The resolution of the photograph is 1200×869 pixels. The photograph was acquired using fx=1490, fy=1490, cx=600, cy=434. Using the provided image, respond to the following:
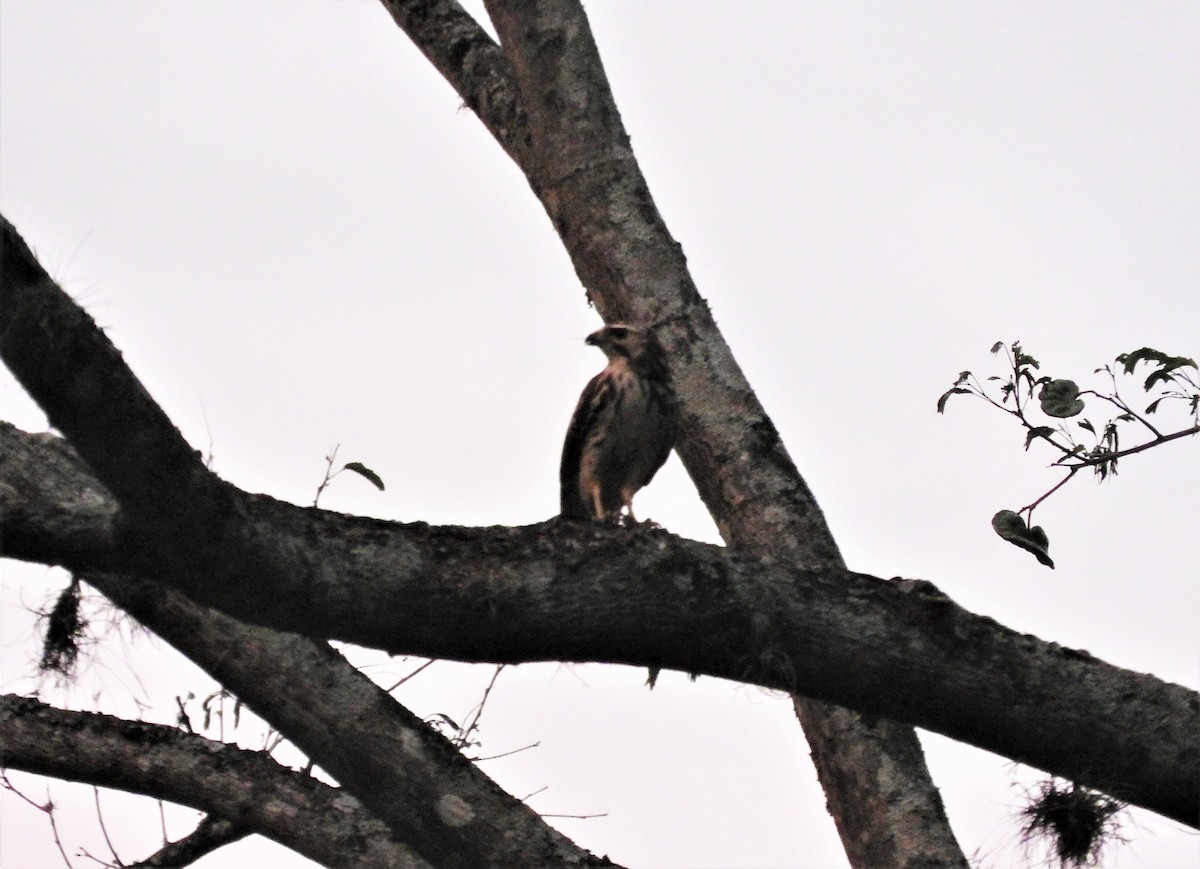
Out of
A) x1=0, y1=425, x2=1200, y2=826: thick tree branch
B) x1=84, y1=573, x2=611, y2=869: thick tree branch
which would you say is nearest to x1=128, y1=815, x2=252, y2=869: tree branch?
x1=84, y1=573, x2=611, y2=869: thick tree branch

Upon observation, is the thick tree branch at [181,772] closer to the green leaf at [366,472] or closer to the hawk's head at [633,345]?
the green leaf at [366,472]

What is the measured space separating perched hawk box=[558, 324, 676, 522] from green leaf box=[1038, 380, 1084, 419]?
2.34m

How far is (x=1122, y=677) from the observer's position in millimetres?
4816

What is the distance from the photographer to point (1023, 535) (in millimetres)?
5227

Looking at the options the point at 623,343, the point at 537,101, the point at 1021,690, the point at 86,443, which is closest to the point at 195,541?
the point at 86,443

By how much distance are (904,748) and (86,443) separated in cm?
392

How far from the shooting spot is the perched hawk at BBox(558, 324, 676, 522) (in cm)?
764

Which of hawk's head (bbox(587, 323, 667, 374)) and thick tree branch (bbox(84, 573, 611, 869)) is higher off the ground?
hawk's head (bbox(587, 323, 667, 374))

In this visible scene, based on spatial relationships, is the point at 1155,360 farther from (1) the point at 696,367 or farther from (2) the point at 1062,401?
(1) the point at 696,367

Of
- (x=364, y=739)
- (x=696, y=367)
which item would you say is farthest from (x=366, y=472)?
(x=696, y=367)

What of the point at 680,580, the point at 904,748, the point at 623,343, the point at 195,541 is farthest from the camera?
the point at 623,343

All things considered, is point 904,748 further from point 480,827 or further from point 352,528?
point 352,528

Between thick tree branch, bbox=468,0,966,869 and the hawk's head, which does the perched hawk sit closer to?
the hawk's head

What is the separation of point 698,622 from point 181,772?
107 inches
